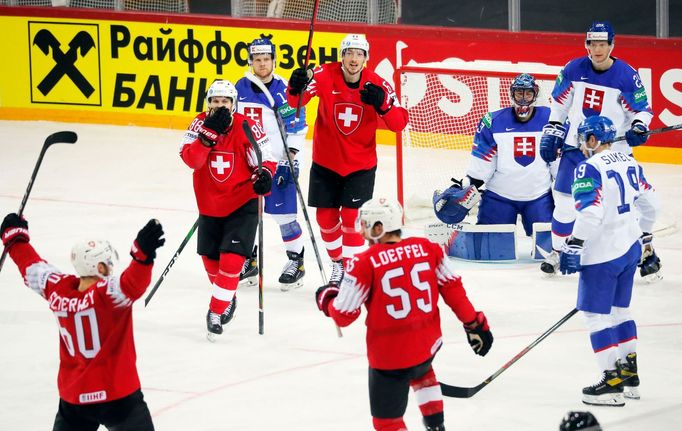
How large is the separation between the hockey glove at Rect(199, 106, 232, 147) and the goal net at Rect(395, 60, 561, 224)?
10.2ft

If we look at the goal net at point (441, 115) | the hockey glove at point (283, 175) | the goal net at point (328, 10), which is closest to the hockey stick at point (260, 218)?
the hockey glove at point (283, 175)

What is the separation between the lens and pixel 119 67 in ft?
46.5

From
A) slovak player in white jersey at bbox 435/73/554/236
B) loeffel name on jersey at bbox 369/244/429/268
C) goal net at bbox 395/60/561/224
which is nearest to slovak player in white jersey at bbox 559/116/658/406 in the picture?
loeffel name on jersey at bbox 369/244/429/268

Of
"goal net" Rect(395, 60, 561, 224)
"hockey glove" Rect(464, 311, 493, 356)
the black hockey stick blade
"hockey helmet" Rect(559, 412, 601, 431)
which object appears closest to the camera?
"hockey helmet" Rect(559, 412, 601, 431)

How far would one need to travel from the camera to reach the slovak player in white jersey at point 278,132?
27.5 feet

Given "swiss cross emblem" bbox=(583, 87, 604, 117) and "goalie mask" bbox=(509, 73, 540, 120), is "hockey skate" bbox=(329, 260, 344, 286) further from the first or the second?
"swiss cross emblem" bbox=(583, 87, 604, 117)

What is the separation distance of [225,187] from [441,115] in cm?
493

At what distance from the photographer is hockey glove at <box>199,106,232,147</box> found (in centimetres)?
705

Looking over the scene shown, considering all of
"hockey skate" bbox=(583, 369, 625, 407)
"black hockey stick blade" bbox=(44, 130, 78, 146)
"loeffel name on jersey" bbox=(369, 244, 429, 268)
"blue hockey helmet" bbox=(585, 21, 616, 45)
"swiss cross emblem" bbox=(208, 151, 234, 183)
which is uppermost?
"blue hockey helmet" bbox=(585, 21, 616, 45)

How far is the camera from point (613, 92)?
8461 mm

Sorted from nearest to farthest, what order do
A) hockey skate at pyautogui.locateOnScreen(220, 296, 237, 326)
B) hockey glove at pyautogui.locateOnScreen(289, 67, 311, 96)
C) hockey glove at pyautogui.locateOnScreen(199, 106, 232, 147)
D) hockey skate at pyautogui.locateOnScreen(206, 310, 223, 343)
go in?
hockey glove at pyautogui.locateOnScreen(199, 106, 232, 147), hockey skate at pyautogui.locateOnScreen(206, 310, 223, 343), hockey skate at pyautogui.locateOnScreen(220, 296, 237, 326), hockey glove at pyautogui.locateOnScreen(289, 67, 311, 96)

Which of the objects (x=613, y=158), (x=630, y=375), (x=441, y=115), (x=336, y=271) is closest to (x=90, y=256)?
(x=613, y=158)

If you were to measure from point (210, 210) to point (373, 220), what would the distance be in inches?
92.5

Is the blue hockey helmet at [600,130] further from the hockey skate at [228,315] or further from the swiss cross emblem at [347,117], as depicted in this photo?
the hockey skate at [228,315]
